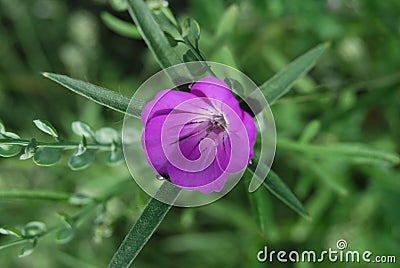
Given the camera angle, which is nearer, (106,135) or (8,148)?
(8,148)

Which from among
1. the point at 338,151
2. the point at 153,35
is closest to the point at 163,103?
the point at 153,35

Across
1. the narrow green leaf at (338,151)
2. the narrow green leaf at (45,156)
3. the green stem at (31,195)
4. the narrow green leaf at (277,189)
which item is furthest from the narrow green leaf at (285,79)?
the green stem at (31,195)

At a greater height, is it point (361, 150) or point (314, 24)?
point (314, 24)

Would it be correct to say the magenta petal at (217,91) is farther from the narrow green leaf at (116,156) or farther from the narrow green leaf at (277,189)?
the narrow green leaf at (116,156)

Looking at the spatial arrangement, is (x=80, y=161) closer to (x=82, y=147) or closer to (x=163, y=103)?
(x=82, y=147)

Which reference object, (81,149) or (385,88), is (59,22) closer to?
(385,88)

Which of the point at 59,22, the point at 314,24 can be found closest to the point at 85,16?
the point at 59,22
